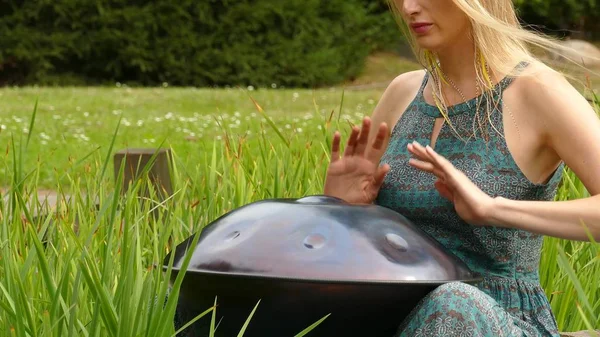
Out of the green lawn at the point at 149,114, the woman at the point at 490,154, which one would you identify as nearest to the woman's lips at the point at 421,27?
the woman at the point at 490,154

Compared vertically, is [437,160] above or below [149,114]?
above

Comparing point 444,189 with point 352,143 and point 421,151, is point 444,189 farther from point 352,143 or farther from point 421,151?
point 352,143

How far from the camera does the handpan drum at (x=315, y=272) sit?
201 centimetres

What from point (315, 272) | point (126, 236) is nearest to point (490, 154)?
point (315, 272)

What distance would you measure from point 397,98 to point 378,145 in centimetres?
30

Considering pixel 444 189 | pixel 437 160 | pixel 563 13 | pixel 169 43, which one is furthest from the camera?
pixel 563 13

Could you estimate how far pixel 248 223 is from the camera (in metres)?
2.16

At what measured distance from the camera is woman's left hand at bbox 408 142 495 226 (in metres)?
2.12

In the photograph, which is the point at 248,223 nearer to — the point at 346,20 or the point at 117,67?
the point at 117,67

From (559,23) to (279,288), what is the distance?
19.9 metres

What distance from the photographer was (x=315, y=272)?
2.00m

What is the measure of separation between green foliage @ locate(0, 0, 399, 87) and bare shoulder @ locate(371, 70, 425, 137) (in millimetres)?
12724

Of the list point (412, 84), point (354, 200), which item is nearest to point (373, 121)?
point (412, 84)

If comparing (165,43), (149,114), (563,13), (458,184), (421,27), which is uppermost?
(421,27)
